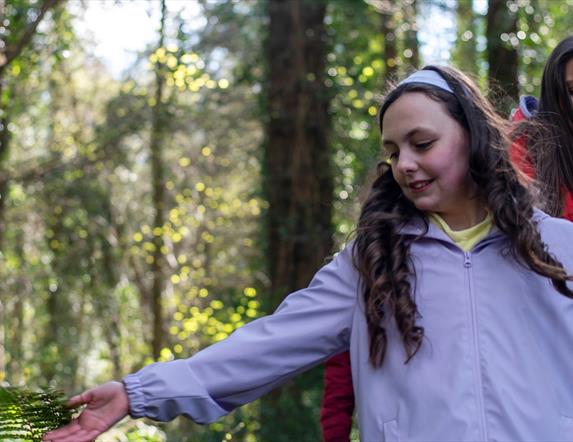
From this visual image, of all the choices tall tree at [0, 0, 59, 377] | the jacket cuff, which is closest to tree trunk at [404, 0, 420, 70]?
tall tree at [0, 0, 59, 377]

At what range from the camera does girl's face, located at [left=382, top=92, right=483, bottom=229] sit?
2.69 m

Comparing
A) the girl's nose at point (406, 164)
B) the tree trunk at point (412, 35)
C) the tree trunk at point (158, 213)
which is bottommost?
the tree trunk at point (158, 213)

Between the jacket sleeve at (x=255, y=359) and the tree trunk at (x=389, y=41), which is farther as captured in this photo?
the tree trunk at (x=389, y=41)

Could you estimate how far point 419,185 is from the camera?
8.93ft

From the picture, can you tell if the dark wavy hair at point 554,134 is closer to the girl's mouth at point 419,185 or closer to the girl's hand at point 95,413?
the girl's mouth at point 419,185

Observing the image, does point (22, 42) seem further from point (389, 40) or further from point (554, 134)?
point (389, 40)

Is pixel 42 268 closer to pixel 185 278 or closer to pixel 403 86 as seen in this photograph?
pixel 185 278

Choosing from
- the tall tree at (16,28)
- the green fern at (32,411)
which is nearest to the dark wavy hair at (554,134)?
the green fern at (32,411)

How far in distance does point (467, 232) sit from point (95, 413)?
1106 millimetres

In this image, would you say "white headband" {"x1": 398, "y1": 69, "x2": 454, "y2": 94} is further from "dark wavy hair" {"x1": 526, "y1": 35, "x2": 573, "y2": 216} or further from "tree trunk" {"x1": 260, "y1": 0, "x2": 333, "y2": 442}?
"tree trunk" {"x1": 260, "y1": 0, "x2": 333, "y2": 442}

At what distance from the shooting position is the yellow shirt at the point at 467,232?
273 cm

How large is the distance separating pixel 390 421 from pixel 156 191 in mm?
15115

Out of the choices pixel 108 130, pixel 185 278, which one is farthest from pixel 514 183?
pixel 185 278

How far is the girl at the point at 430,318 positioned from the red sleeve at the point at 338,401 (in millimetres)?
762
